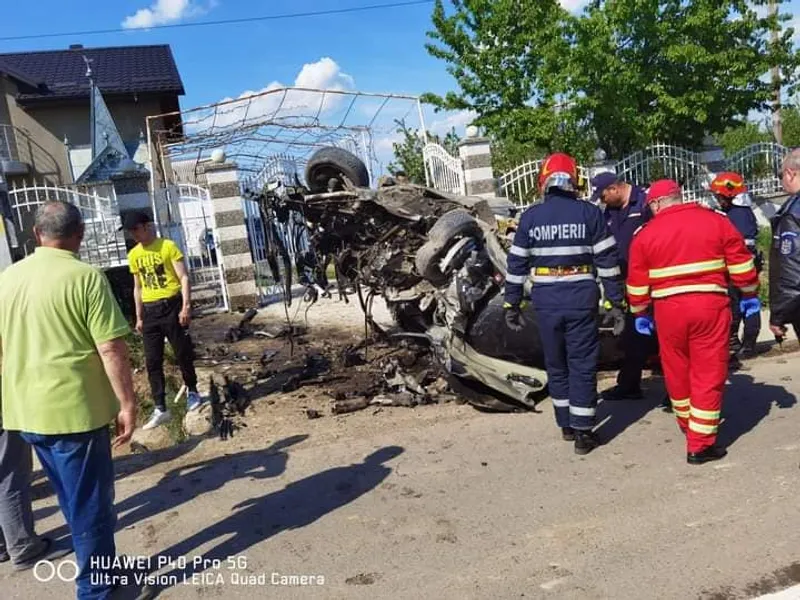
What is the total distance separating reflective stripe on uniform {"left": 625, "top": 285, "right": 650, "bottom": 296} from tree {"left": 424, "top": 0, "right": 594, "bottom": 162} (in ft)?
34.7

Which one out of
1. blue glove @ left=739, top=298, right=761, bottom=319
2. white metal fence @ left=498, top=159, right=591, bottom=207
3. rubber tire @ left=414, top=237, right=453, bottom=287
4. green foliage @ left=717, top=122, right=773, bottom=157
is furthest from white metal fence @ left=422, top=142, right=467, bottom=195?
green foliage @ left=717, top=122, right=773, bottom=157

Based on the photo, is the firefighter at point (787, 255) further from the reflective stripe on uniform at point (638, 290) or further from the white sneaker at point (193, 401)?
the white sneaker at point (193, 401)

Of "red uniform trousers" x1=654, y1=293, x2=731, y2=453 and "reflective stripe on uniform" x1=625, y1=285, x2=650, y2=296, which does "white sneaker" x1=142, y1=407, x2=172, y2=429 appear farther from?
"red uniform trousers" x1=654, y1=293, x2=731, y2=453

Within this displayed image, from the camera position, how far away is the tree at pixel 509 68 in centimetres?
1427

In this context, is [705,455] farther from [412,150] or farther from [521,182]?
[412,150]

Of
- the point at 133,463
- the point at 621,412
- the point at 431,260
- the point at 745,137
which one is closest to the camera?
the point at 133,463

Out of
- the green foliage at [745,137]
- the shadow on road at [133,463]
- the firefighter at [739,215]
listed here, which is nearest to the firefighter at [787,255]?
the firefighter at [739,215]

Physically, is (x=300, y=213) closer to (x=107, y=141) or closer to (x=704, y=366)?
(x=704, y=366)

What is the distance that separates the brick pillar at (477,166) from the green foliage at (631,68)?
200 cm

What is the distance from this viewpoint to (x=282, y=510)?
3691mm

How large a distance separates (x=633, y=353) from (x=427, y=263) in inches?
66.6

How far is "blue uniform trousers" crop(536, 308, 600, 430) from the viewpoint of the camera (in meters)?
4.05

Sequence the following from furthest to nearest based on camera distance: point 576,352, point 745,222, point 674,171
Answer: point 674,171
point 745,222
point 576,352

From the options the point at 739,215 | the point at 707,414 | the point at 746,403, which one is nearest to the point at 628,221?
the point at 739,215
